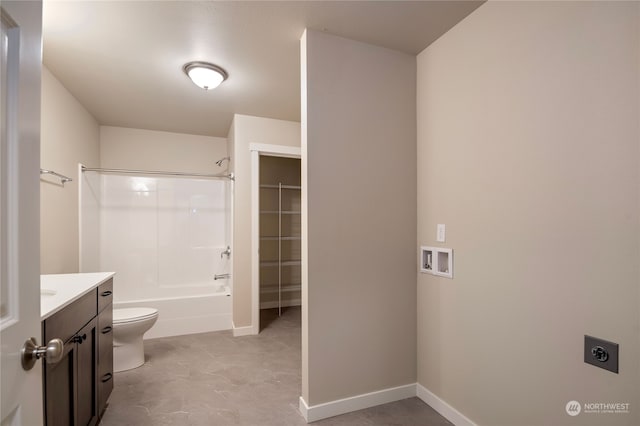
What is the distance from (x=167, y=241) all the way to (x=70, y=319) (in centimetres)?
283

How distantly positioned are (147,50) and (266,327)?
10.00 ft

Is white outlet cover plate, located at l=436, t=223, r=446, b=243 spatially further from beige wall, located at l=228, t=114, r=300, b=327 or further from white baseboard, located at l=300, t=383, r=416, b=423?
beige wall, located at l=228, t=114, r=300, b=327

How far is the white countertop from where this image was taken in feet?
4.22

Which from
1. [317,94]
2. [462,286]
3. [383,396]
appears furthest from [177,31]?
[383,396]

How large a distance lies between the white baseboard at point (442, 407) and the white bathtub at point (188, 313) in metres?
2.31

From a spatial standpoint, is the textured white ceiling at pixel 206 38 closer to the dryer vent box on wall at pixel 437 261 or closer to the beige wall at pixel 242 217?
the beige wall at pixel 242 217

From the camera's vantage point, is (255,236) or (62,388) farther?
(255,236)

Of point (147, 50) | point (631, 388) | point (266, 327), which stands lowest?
point (266, 327)

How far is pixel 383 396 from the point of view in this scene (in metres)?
2.18

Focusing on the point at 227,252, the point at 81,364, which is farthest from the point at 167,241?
the point at 81,364

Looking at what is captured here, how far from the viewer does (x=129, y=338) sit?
2688mm

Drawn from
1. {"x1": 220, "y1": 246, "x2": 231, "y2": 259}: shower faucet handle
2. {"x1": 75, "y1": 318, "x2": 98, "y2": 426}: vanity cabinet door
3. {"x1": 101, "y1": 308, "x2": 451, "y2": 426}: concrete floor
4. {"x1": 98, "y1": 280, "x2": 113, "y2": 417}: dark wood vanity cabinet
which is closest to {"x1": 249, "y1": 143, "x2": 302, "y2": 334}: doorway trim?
{"x1": 101, "y1": 308, "x2": 451, "y2": 426}: concrete floor

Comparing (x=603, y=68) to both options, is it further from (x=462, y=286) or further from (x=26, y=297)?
(x=26, y=297)

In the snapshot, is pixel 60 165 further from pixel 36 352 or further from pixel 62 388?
pixel 36 352
